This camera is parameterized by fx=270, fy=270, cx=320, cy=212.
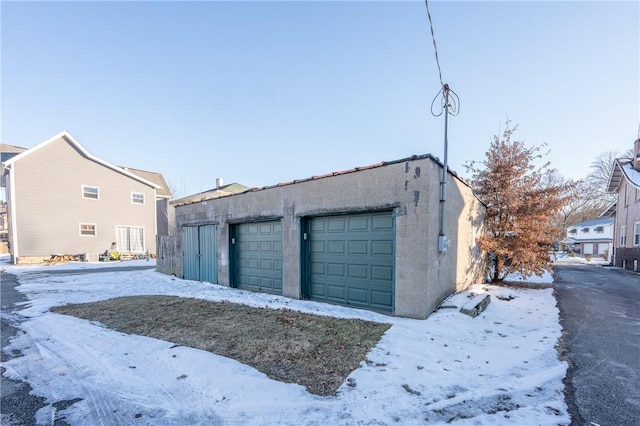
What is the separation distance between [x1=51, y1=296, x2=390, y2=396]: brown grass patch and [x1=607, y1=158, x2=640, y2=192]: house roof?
19.9 metres

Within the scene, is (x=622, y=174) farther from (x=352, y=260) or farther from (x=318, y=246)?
(x=318, y=246)

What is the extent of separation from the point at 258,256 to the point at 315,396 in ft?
19.7

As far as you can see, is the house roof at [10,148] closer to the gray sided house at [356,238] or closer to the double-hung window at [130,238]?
the double-hung window at [130,238]

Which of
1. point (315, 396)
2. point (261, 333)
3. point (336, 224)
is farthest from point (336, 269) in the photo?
point (315, 396)

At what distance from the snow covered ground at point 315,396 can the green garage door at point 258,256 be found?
3888 millimetres

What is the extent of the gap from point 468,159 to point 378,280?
7130 millimetres

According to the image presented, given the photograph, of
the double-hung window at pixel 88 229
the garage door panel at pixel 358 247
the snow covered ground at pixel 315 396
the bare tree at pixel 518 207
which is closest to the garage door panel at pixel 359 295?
the garage door panel at pixel 358 247

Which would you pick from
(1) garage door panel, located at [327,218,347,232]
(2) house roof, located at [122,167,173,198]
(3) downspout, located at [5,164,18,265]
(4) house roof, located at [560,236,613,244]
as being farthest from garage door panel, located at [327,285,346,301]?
(4) house roof, located at [560,236,613,244]

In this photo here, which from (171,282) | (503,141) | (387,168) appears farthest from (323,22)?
(171,282)

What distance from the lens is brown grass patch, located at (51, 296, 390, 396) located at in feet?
11.2

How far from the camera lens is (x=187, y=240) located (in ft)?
35.9

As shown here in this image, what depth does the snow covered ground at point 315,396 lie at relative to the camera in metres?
2.50

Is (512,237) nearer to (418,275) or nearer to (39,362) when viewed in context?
(418,275)

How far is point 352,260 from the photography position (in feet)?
20.8
